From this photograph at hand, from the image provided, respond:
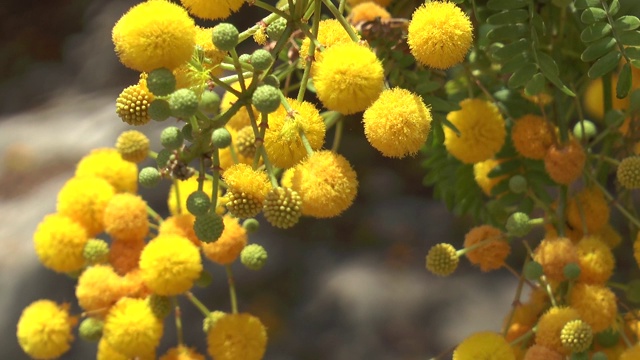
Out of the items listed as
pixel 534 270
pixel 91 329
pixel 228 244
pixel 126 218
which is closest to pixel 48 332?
pixel 91 329

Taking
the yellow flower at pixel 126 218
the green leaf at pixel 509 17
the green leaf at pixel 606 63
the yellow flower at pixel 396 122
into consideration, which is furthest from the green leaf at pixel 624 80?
the yellow flower at pixel 126 218

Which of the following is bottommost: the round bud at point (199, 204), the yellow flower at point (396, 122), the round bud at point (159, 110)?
the yellow flower at point (396, 122)

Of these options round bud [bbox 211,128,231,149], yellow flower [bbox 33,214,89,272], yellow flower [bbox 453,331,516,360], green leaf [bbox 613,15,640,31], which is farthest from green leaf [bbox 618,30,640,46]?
yellow flower [bbox 33,214,89,272]

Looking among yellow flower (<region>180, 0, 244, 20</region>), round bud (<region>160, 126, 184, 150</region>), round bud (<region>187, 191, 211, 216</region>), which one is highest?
yellow flower (<region>180, 0, 244, 20</region>)

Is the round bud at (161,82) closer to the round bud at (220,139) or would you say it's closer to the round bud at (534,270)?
the round bud at (220,139)

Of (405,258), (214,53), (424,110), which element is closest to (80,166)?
(214,53)

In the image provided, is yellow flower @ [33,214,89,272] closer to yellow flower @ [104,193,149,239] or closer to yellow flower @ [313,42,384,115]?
yellow flower @ [104,193,149,239]
